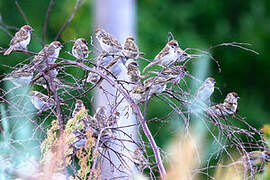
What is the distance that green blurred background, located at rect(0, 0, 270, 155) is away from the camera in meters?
11.0

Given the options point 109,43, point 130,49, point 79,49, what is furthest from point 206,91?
point 79,49

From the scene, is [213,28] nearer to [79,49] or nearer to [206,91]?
[206,91]

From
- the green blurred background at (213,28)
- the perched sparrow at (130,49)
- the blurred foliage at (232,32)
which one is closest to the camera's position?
the perched sparrow at (130,49)

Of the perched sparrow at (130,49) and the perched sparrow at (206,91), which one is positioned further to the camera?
the perched sparrow at (206,91)

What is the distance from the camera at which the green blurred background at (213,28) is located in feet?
36.2

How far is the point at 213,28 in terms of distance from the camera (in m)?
12.5

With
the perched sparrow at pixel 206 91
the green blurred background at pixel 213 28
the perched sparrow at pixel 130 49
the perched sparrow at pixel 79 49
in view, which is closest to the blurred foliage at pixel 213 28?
the green blurred background at pixel 213 28

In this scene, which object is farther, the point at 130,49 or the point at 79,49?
the point at 79,49

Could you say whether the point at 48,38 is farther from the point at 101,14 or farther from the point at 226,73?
the point at 101,14

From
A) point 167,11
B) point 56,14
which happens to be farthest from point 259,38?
point 56,14

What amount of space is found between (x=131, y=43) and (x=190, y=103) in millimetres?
1744

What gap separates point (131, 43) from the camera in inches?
177

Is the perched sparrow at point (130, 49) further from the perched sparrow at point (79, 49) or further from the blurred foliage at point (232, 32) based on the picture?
the blurred foliage at point (232, 32)

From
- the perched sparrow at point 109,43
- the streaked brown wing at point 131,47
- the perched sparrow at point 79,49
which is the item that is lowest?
the streaked brown wing at point 131,47
